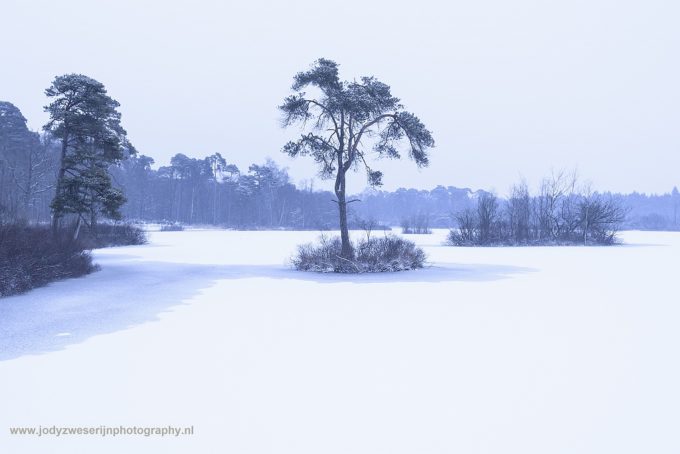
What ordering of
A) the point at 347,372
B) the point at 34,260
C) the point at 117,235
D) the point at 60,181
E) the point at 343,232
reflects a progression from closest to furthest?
the point at 347,372
the point at 34,260
the point at 60,181
the point at 343,232
the point at 117,235

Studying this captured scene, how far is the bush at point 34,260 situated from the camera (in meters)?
12.8

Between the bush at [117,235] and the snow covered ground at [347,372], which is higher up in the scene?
the bush at [117,235]

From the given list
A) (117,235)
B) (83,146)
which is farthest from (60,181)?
(117,235)

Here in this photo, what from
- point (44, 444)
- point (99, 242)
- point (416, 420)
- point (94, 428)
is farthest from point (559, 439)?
point (99, 242)

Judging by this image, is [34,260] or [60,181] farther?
[60,181]

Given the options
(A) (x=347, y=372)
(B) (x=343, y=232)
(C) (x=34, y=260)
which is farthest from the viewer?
(B) (x=343, y=232)

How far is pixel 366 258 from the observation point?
64.1ft

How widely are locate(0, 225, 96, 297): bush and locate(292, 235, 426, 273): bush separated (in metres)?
8.61

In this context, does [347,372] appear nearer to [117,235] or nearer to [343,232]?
[343,232]

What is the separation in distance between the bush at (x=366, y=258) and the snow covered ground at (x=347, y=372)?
6.70m

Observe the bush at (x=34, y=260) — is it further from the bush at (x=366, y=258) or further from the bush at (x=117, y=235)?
the bush at (x=117, y=235)

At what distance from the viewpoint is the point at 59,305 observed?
11.1m

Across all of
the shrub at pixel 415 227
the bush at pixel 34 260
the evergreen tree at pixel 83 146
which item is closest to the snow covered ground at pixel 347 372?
the bush at pixel 34 260

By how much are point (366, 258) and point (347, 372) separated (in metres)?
13.5
